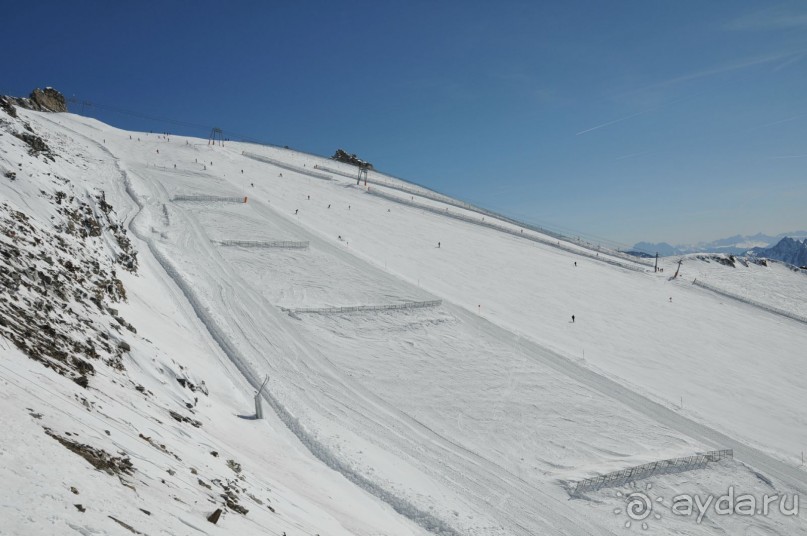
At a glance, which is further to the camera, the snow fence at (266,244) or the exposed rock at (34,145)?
the snow fence at (266,244)

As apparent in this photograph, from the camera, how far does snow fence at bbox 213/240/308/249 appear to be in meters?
35.4

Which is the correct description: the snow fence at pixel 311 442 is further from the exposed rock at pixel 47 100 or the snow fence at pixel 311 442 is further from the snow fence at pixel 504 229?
the exposed rock at pixel 47 100

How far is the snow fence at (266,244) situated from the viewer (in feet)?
116

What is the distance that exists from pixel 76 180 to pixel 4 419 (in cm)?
2434

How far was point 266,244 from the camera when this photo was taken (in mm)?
36594

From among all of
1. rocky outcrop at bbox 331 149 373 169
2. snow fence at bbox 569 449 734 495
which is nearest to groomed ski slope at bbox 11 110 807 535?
snow fence at bbox 569 449 734 495

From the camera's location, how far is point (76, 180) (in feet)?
83.3

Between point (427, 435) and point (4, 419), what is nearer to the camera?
point (4, 419)

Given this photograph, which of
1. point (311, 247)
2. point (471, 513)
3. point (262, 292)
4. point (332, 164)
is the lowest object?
point (471, 513)

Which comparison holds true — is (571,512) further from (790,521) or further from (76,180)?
(76,180)

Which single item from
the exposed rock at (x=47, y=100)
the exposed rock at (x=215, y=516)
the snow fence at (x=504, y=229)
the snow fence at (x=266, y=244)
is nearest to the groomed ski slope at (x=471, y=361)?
the snow fence at (x=266, y=244)

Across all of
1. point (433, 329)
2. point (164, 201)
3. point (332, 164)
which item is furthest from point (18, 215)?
point (332, 164)

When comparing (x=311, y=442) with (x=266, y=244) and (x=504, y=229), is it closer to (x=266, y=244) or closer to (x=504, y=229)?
(x=266, y=244)

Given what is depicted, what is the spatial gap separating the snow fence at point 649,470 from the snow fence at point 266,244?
1096 inches
